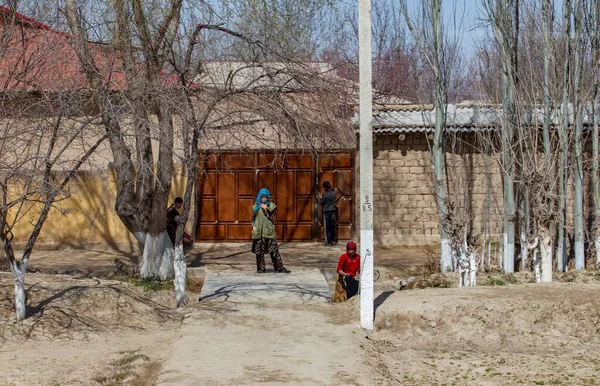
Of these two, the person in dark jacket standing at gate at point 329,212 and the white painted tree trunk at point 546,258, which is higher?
the person in dark jacket standing at gate at point 329,212

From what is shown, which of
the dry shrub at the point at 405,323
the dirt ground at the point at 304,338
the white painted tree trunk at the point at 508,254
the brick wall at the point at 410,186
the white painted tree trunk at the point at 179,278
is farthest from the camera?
the brick wall at the point at 410,186

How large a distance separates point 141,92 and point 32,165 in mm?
1547

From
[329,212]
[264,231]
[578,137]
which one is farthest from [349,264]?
[329,212]

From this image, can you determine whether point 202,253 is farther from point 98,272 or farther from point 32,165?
point 32,165

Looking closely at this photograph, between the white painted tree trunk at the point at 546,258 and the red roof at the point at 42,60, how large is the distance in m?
5.35

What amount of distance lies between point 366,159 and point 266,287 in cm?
320

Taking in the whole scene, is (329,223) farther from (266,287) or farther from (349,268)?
(349,268)

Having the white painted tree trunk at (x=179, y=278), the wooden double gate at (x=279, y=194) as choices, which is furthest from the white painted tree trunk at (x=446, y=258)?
the white painted tree trunk at (x=179, y=278)

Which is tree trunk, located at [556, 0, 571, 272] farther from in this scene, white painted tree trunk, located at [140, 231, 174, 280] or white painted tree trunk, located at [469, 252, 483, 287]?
white painted tree trunk, located at [140, 231, 174, 280]

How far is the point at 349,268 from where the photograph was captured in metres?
10.9

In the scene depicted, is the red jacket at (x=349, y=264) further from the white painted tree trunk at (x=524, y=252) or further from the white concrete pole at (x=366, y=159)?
the white painted tree trunk at (x=524, y=252)

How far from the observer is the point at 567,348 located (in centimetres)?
846

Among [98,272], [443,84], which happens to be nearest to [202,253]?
[98,272]

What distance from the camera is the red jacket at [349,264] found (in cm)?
1085
